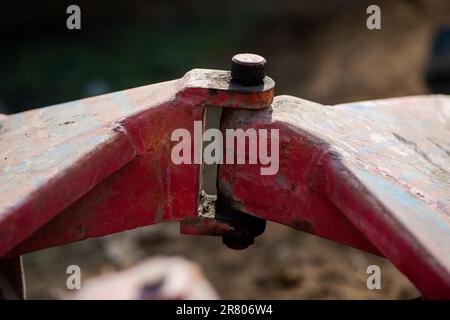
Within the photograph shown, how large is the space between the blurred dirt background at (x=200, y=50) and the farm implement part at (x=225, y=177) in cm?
236

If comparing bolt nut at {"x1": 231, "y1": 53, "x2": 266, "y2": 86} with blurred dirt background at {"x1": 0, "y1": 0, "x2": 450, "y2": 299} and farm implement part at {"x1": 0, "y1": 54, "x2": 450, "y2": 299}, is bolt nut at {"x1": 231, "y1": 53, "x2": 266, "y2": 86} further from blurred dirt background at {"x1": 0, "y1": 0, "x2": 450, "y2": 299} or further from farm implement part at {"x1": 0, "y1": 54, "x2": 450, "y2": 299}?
blurred dirt background at {"x1": 0, "y1": 0, "x2": 450, "y2": 299}

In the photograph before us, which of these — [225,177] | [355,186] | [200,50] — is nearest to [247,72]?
[225,177]

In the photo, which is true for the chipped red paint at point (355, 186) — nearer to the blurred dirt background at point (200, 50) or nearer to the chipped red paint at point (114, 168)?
the chipped red paint at point (114, 168)

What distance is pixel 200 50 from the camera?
614cm

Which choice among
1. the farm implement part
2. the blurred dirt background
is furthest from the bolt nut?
the blurred dirt background

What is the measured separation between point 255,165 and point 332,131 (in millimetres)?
181

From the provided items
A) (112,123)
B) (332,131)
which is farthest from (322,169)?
(112,123)

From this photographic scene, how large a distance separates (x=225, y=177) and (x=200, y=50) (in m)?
4.84

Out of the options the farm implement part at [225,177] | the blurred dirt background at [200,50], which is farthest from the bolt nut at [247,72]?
the blurred dirt background at [200,50]

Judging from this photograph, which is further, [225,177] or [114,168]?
[225,177]

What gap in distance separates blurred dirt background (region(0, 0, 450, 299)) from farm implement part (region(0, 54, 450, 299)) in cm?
236

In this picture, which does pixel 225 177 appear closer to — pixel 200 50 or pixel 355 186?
pixel 355 186

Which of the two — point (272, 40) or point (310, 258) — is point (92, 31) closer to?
point (272, 40)

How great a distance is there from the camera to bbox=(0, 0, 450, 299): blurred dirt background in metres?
3.93
